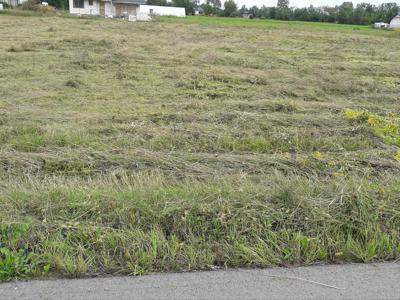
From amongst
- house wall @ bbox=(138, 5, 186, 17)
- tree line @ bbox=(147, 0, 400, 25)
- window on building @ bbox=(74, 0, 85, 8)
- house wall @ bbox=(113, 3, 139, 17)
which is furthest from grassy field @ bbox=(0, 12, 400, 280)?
tree line @ bbox=(147, 0, 400, 25)

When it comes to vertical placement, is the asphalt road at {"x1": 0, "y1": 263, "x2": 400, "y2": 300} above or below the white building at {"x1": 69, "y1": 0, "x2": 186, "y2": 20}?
below

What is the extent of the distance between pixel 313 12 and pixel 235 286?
2498 inches

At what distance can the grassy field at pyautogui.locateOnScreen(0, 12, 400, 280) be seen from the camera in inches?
93.5

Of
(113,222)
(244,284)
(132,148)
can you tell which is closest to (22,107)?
(132,148)

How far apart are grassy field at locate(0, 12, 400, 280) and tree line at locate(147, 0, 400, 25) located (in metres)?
54.6

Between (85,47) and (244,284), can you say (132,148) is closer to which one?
(244,284)

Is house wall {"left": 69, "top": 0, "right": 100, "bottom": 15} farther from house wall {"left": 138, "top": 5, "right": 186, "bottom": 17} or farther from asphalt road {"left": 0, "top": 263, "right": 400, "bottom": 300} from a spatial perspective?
asphalt road {"left": 0, "top": 263, "right": 400, "bottom": 300}

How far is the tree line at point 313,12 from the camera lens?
179 ft

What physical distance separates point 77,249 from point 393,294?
1.98 m

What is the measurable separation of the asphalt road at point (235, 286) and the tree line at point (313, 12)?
60.1 m

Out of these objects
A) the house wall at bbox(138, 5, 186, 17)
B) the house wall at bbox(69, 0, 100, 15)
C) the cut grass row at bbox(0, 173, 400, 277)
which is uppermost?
the house wall at bbox(138, 5, 186, 17)

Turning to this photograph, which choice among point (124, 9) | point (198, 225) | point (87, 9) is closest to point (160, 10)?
point (124, 9)

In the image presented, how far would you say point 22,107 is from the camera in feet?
19.2

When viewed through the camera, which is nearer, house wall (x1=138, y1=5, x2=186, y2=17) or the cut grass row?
the cut grass row
